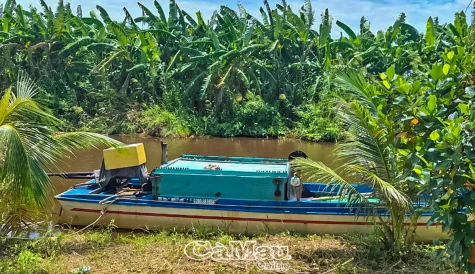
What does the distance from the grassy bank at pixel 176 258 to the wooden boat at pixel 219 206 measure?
39.3 inches

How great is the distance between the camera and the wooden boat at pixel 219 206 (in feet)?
26.3

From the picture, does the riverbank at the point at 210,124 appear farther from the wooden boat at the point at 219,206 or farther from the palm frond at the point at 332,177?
the palm frond at the point at 332,177

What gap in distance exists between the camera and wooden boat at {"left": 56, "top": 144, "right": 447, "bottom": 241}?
8031mm

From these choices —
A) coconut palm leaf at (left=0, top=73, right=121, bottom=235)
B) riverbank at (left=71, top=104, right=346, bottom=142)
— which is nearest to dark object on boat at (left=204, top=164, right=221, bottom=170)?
coconut palm leaf at (left=0, top=73, right=121, bottom=235)

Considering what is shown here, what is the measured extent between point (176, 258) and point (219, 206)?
222 centimetres

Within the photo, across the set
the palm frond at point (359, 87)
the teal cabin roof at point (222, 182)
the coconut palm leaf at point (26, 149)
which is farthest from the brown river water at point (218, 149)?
the palm frond at point (359, 87)

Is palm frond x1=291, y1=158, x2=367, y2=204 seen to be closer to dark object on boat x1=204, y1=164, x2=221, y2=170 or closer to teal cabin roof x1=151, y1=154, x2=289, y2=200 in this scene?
teal cabin roof x1=151, y1=154, x2=289, y2=200

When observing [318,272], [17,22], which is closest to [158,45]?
[17,22]

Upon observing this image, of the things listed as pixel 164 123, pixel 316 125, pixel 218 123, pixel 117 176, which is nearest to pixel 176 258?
pixel 117 176

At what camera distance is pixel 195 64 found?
914 inches

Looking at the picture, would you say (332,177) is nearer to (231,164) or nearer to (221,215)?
(221,215)

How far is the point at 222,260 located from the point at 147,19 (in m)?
19.8

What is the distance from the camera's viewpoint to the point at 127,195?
8.70 meters

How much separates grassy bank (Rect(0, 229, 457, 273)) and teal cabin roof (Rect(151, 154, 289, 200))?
4.33 feet
